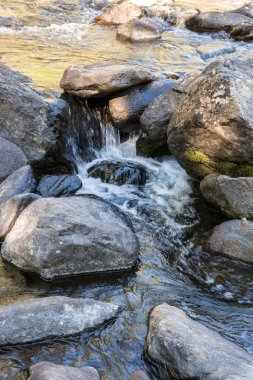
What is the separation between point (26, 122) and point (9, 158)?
866 mm

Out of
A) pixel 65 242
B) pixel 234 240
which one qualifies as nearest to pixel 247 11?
pixel 234 240

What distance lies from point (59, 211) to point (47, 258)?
63 cm

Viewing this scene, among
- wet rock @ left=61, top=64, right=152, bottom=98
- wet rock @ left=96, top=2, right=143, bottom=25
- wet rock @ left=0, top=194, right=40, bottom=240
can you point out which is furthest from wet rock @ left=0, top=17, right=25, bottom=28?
wet rock @ left=0, top=194, right=40, bottom=240

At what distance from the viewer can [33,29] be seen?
1538 centimetres

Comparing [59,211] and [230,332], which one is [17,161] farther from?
[230,332]

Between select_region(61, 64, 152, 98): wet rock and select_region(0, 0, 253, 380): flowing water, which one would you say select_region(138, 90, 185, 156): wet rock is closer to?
select_region(0, 0, 253, 380): flowing water

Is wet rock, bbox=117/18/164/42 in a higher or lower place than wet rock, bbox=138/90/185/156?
higher

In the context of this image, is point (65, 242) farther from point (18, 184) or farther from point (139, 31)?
point (139, 31)

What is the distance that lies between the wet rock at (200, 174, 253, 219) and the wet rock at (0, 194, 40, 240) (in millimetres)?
2601

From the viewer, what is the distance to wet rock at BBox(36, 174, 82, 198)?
7488 mm

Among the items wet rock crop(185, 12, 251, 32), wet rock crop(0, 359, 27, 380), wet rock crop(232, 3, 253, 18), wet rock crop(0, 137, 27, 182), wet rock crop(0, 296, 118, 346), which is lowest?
wet rock crop(0, 359, 27, 380)

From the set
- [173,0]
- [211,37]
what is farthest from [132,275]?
[173,0]

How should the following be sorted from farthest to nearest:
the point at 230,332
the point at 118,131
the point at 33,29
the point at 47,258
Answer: the point at 33,29
the point at 118,131
the point at 47,258
the point at 230,332

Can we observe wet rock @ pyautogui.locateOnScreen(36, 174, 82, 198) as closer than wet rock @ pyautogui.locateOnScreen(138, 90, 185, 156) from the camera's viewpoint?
Yes
